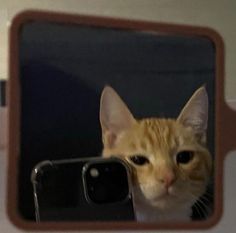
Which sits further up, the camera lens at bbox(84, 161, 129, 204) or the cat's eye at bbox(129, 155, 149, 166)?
the cat's eye at bbox(129, 155, 149, 166)

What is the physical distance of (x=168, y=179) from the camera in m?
0.42

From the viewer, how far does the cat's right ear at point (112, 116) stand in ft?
1.39

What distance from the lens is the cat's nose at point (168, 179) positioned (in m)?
0.42

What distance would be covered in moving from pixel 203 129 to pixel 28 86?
0.12 meters

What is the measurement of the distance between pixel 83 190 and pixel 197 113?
94 mm

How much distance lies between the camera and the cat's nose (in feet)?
1.38

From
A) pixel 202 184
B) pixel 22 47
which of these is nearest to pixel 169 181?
pixel 202 184

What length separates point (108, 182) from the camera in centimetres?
42

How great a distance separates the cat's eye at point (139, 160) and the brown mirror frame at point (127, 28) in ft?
0.13

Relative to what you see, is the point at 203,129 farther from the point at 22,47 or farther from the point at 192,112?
the point at 22,47

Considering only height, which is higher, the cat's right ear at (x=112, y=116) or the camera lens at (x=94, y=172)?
the cat's right ear at (x=112, y=116)

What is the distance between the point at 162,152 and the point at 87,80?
68mm

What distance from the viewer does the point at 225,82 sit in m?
0.44

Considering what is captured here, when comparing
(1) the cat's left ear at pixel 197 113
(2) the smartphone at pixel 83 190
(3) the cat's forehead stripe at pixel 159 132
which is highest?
(1) the cat's left ear at pixel 197 113
